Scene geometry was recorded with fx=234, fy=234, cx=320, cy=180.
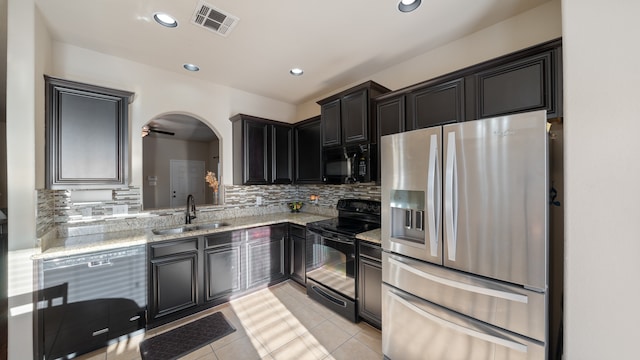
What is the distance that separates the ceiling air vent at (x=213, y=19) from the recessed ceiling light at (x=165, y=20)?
17 centimetres

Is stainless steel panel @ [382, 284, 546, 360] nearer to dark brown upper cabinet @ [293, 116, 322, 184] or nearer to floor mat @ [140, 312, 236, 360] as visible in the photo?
floor mat @ [140, 312, 236, 360]

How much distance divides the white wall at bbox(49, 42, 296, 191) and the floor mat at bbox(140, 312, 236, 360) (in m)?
1.64

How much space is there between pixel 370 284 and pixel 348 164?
1321mm

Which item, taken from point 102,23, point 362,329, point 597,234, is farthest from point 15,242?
point 597,234

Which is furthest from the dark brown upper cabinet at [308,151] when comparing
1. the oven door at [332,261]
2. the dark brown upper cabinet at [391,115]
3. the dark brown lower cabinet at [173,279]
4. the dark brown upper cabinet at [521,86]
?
the dark brown upper cabinet at [521,86]

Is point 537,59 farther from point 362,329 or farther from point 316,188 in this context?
point 316,188

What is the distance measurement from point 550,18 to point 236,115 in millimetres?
3348

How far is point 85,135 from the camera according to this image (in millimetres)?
2176

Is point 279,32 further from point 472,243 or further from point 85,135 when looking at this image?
point 472,243

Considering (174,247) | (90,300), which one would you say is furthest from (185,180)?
(90,300)

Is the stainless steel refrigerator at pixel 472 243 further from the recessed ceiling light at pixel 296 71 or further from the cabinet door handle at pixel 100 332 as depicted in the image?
the cabinet door handle at pixel 100 332

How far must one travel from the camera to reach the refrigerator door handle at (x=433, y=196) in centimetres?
162

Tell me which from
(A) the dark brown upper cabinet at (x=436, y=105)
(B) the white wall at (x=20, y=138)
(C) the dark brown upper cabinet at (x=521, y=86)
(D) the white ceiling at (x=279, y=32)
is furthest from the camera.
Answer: (A) the dark brown upper cabinet at (x=436, y=105)

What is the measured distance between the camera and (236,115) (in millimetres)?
3311
